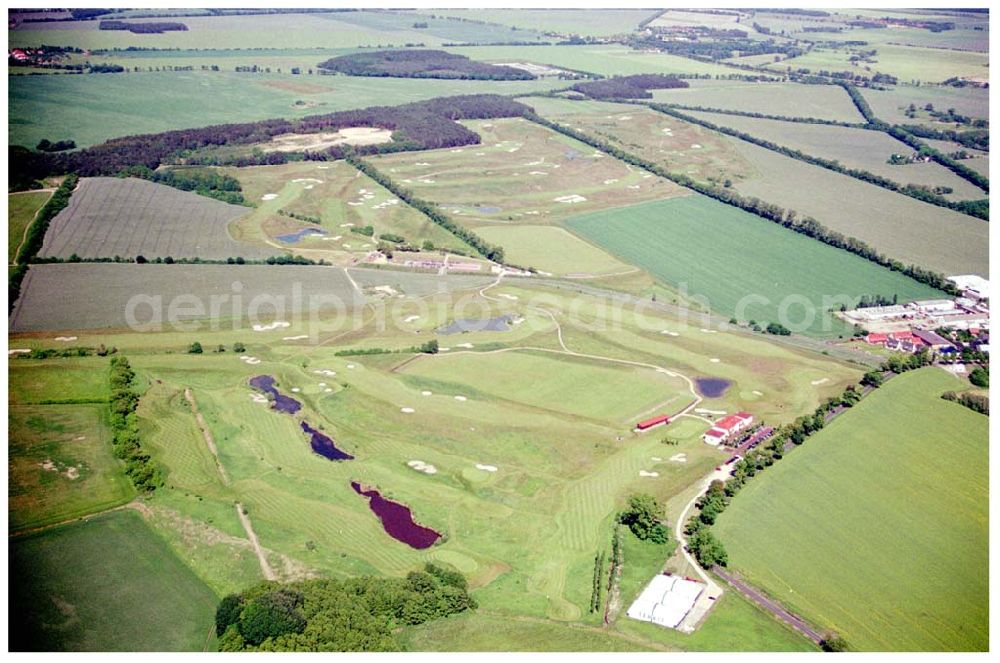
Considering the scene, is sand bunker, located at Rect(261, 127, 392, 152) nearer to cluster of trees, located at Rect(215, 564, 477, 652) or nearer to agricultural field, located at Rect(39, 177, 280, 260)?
agricultural field, located at Rect(39, 177, 280, 260)

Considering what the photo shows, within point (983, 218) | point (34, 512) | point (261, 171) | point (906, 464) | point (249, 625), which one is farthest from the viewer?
point (261, 171)

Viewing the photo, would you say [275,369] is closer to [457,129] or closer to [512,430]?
[512,430]

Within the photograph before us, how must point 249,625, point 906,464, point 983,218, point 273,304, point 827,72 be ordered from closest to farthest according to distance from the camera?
point 249,625 < point 906,464 < point 273,304 < point 983,218 < point 827,72

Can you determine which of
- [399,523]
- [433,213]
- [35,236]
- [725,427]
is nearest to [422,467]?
[399,523]

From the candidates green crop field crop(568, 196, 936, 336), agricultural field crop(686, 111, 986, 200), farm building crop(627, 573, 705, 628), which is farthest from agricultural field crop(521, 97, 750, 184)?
farm building crop(627, 573, 705, 628)

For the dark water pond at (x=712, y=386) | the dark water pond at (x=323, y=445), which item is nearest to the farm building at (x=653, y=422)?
the dark water pond at (x=712, y=386)

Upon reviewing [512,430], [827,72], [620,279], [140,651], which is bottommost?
[140,651]

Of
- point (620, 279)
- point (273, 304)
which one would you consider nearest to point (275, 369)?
point (273, 304)
